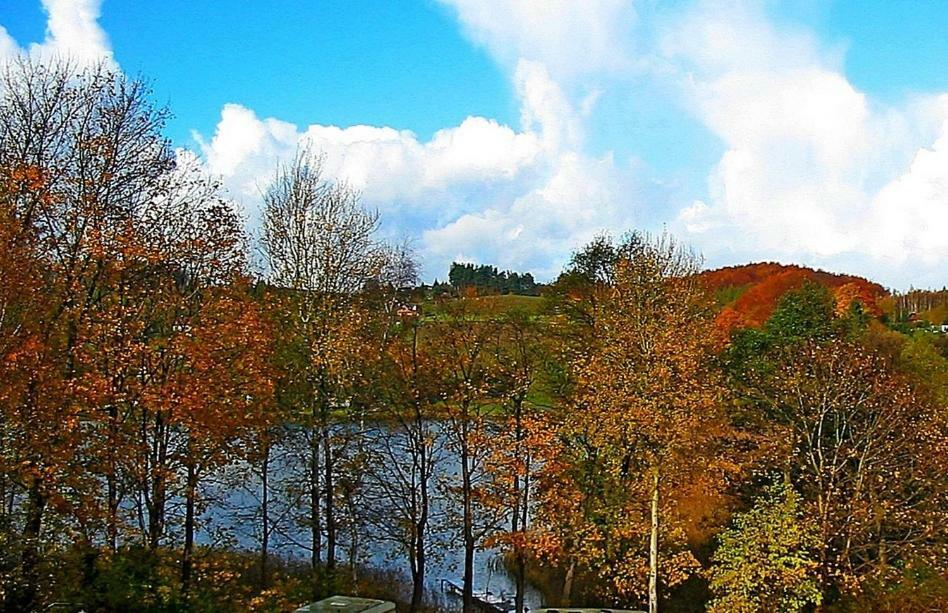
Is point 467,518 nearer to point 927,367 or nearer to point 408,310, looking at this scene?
point 408,310

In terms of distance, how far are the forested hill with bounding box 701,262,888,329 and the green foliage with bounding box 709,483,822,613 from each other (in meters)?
16.6

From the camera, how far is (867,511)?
22.1 m

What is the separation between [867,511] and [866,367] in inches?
163

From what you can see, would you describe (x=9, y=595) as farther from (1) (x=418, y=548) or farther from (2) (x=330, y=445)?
(1) (x=418, y=548)

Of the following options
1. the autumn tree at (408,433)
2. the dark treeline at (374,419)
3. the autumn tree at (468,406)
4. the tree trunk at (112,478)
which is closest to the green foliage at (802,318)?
the dark treeline at (374,419)

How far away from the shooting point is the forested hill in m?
45.1

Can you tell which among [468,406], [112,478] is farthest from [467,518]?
[112,478]

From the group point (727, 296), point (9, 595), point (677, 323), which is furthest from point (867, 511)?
point (727, 296)

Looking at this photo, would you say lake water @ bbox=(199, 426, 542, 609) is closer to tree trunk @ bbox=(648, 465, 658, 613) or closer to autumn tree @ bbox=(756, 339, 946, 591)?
tree trunk @ bbox=(648, 465, 658, 613)

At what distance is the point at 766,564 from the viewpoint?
1836cm

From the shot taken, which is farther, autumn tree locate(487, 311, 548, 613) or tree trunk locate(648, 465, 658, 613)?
autumn tree locate(487, 311, 548, 613)

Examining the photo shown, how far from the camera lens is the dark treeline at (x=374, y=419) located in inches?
588

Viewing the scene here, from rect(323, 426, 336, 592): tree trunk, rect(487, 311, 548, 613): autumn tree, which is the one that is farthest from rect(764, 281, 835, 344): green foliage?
rect(323, 426, 336, 592): tree trunk

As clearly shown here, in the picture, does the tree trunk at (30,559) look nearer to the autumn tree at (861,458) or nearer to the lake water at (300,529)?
the lake water at (300,529)
